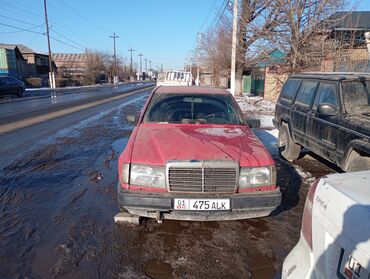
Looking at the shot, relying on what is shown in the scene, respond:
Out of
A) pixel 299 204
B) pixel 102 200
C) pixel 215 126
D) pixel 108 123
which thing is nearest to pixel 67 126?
pixel 108 123

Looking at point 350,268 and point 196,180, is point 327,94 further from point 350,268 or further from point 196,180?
point 350,268

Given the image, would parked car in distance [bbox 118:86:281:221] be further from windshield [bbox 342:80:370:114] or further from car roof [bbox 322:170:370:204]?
windshield [bbox 342:80:370:114]

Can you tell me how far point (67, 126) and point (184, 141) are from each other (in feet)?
28.5

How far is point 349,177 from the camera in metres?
1.88

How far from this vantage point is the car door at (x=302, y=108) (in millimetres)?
6336

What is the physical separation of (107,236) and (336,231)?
272 cm

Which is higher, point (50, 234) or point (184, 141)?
point (184, 141)

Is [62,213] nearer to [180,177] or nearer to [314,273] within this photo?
[180,177]

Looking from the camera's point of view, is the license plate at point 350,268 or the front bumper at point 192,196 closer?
the license plate at point 350,268

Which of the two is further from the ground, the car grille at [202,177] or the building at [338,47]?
the building at [338,47]

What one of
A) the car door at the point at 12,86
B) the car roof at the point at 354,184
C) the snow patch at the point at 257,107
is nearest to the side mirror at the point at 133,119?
the car roof at the point at 354,184

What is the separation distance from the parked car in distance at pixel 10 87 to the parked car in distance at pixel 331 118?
25.8 meters

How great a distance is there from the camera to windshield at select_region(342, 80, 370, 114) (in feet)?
16.5

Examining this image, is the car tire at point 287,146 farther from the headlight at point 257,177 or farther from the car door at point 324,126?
the headlight at point 257,177
